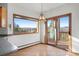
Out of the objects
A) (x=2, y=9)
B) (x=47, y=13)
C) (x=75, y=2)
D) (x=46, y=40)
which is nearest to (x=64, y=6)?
(x=75, y=2)

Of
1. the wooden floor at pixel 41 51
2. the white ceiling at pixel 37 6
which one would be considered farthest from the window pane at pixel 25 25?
the wooden floor at pixel 41 51

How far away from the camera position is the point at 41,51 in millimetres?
A: 1817

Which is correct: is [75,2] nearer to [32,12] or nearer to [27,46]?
[32,12]

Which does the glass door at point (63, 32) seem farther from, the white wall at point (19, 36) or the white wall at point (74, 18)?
the white wall at point (19, 36)

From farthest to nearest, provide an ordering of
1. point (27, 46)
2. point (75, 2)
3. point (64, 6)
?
point (27, 46), point (64, 6), point (75, 2)

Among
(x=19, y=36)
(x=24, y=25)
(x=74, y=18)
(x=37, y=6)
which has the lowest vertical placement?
(x=19, y=36)

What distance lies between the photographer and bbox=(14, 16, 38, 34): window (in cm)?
183

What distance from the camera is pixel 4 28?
69.5 inches

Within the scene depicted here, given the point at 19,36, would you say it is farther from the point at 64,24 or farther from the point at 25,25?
the point at 64,24

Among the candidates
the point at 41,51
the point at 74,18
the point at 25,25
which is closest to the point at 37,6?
the point at 25,25

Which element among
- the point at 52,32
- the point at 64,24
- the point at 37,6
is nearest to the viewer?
the point at 37,6

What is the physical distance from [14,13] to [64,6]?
94 cm

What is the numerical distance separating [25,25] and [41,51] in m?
0.59

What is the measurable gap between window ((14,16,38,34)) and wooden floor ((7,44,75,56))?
0.34 m
